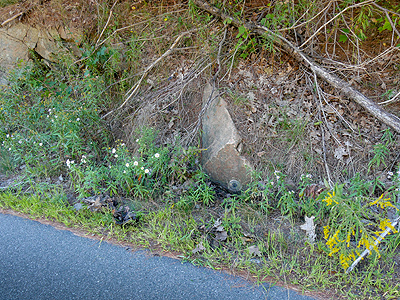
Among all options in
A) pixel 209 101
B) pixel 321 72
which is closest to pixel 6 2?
pixel 209 101

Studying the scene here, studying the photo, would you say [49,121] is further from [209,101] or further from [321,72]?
[321,72]

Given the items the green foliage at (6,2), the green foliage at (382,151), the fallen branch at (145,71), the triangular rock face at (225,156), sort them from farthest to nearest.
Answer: the green foliage at (6,2)
the fallen branch at (145,71)
the triangular rock face at (225,156)
the green foliage at (382,151)

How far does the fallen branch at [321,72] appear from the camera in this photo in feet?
12.1

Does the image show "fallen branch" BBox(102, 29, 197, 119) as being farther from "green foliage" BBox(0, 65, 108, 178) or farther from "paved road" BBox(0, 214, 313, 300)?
"paved road" BBox(0, 214, 313, 300)

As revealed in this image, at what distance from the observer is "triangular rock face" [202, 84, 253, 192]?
401 cm

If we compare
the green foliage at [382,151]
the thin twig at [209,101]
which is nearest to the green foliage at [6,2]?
the thin twig at [209,101]

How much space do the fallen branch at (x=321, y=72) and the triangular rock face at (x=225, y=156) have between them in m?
1.34

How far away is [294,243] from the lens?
295cm

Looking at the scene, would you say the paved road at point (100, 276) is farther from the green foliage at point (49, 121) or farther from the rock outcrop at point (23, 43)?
the rock outcrop at point (23, 43)

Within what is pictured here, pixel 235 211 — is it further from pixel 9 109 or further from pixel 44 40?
pixel 44 40

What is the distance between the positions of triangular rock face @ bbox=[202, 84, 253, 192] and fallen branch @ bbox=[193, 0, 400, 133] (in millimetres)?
1341

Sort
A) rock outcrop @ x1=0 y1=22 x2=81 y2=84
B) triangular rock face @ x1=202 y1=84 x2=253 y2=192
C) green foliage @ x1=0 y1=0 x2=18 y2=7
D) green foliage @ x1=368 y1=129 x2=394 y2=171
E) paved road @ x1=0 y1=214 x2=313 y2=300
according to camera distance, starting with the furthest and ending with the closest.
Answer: green foliage @ x1=0 y1=0 x2=18 y2=7 → rock outcrop @ x1=0 y1=22 x2=81 y2=84 → triangular rock face @ x1=202 y1=84 x2=253 y2=192 → green foliage @ x1=368 y1=129 x2=394 y2=171 → paved road @ x1=0 y1=214 x2=313 y2=300

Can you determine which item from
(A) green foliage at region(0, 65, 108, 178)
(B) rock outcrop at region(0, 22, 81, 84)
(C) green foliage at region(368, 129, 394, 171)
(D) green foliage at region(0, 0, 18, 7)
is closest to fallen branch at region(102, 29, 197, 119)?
(A) green foliage at region(0, 65, 108, 178)

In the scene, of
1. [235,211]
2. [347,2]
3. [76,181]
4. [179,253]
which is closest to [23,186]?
[76,181]
